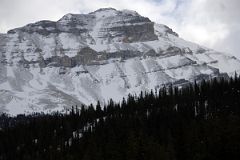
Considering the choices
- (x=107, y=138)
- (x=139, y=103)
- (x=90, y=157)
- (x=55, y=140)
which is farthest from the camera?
(x=139, y=103)

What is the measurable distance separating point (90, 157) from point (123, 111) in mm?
80081

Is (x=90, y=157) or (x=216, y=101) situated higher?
(x=216, y=101)

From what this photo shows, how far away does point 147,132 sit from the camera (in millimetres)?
150875

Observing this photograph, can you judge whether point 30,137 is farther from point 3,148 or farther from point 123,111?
point 123,111

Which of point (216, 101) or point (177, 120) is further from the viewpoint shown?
point (216, 101)

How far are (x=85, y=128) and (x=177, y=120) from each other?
125ft

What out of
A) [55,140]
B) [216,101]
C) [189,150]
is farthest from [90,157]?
[216,101]

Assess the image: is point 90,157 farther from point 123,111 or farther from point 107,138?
point 123,111

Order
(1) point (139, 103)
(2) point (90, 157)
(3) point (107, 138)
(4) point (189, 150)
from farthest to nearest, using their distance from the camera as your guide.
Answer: (1) point (139, 103)
(3) point (107, 138)
(2) point (90, 157)
(4) point (189, 150)

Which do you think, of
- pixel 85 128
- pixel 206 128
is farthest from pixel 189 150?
pixel 85 128

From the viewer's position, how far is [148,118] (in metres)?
173

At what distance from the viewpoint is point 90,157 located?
115m

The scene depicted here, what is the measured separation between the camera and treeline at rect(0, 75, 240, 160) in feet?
336

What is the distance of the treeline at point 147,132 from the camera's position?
102312mm
